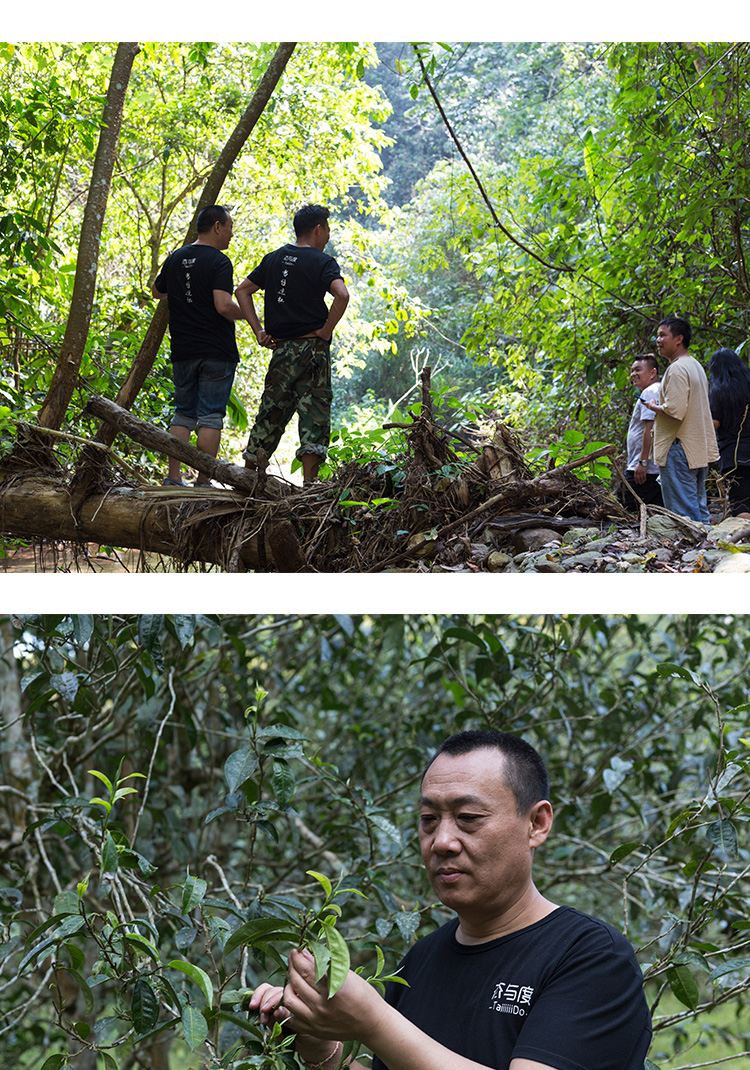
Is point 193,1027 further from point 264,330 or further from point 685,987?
point 264,330

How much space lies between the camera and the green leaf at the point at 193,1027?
1.28m

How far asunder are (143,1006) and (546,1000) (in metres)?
0.68

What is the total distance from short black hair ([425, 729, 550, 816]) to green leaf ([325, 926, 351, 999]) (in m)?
0.41

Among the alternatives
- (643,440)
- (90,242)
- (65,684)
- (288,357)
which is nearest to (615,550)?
(643,440)

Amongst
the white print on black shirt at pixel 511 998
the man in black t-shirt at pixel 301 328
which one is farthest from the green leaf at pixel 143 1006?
the man in black t-shirt at pixel 301 328

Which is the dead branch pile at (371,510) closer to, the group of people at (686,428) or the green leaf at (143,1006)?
the group of people at (686,428)

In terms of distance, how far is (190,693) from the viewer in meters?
3.50

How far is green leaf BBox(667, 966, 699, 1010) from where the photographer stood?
172cm

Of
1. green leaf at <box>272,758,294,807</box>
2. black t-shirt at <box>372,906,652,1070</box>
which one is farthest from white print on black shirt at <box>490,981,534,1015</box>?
green leaf at <box>272,758,294,807</box>

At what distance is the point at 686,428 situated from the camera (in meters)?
4.00

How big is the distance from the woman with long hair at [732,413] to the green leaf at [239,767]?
336 centimetres
